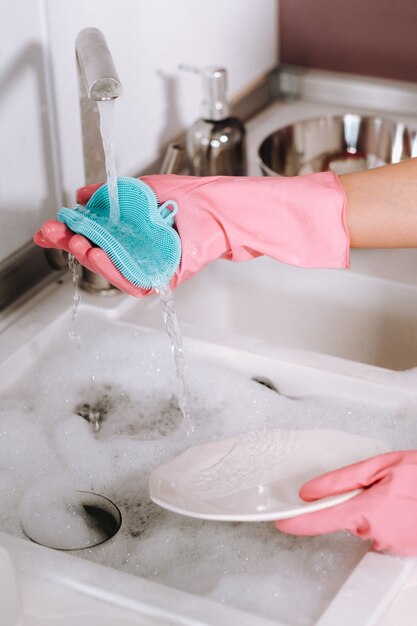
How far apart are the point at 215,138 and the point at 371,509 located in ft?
2.61

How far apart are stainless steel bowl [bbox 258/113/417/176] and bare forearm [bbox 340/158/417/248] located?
46 centimetres

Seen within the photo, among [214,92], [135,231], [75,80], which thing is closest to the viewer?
[135,231]

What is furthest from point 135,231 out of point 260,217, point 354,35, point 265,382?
point 354,35

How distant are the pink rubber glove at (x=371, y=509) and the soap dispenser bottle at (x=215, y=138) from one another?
747 mm

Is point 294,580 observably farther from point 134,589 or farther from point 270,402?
point 270,402

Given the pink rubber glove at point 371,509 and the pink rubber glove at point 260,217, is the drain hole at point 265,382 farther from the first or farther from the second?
the pink rubber glove at point 371,509

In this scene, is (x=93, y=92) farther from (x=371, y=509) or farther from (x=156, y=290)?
(x=371, y=509)

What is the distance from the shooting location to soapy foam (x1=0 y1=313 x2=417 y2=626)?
97 centimetres

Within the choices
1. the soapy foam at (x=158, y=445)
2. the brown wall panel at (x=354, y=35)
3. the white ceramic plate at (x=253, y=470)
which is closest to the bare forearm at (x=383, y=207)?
the soapy foam at (x=158, y=445)

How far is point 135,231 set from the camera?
1137mm

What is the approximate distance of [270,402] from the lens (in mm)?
1233

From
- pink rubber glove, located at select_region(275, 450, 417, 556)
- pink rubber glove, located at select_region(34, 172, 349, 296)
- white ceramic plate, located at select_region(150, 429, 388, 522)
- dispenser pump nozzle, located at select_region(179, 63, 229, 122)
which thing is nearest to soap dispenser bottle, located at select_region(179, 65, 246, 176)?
dispenser pump nozzle, located at select_region(179, 63, 229, 122)

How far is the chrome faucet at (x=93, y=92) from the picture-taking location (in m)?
1.02

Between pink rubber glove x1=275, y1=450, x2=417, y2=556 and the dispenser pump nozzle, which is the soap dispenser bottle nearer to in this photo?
the dispenser pump nozzle
